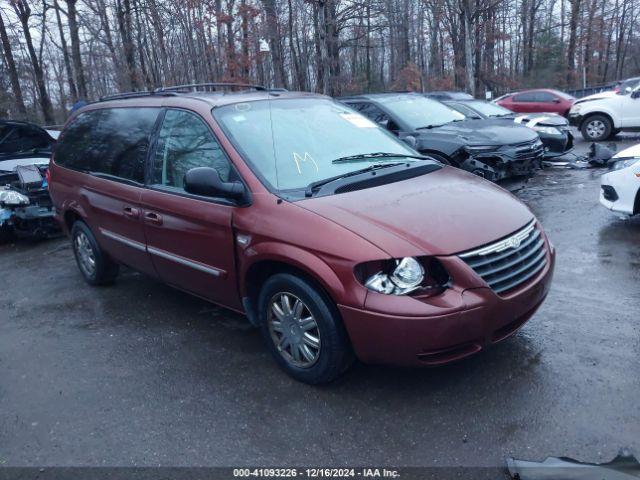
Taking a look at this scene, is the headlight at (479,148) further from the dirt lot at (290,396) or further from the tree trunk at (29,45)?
the tree trunk at (29,45)

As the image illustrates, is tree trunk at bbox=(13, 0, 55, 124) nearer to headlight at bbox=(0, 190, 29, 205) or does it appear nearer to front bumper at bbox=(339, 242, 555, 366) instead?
headlight at bbox=(0, 190, 29, 205)

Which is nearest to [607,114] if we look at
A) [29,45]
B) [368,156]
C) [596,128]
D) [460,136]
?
[596,128]

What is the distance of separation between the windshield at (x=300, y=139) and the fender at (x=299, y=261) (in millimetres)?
455

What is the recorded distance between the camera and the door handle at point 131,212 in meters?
4.50

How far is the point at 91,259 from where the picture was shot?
5.62m

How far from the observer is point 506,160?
8484mm

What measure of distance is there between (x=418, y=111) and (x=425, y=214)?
668 centimetres

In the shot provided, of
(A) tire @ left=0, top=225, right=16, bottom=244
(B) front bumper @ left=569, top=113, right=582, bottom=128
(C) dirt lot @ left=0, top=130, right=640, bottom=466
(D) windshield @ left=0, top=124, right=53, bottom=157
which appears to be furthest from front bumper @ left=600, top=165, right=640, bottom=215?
(B) front bumper @ left=569, top=113, right=582, bottom=128

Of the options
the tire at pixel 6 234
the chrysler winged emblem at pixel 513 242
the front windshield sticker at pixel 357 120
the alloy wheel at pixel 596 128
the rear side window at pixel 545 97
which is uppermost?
the front windshield sticker at pixel 357 120

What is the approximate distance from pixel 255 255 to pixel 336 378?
93cm

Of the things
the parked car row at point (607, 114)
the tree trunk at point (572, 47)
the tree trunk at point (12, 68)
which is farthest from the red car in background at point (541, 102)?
the tree trunk at point (572, 47)

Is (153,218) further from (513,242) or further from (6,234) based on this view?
(6,234)

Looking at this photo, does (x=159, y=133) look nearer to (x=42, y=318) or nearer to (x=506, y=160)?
(x=42, y=318)

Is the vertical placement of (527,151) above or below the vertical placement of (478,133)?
below
